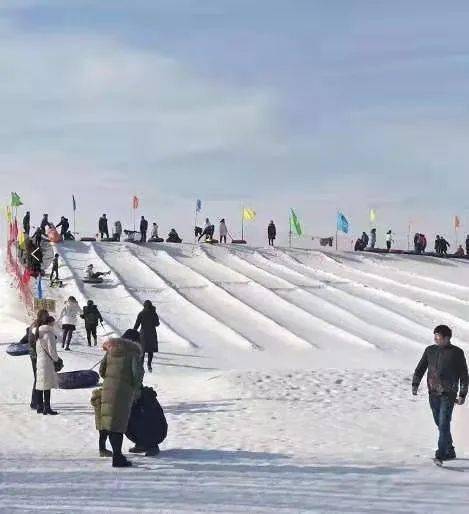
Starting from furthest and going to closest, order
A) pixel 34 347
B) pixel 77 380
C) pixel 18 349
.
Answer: pixel 18 349, pixel 77 380, pixel 34 347

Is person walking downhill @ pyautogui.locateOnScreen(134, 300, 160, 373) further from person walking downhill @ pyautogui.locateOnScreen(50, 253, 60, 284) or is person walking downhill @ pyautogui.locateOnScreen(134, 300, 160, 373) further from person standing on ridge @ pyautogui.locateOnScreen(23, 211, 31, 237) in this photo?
person standing on ridge @ pyautogui.locateOnScreen(23, 211, 31, 237)

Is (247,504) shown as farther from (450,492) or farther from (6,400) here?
(6,400)

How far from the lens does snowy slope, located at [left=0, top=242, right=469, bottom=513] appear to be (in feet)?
26.2

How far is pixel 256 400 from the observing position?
50.1 ft

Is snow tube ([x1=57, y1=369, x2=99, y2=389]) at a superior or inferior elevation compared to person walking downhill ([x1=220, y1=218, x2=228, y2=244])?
inferior

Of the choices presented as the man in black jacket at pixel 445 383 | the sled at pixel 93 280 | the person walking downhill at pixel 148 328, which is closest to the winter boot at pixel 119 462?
the man in black jacket at pixel 445 383

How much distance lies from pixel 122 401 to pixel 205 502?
6.82 feet

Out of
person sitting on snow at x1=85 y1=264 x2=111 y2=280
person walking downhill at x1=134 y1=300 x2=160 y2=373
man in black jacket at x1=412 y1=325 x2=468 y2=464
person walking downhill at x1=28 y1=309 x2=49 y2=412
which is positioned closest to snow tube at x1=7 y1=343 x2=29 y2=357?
person walking downhill at x1=134 y1=300 x2=160 y2=373

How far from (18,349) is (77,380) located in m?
4.09

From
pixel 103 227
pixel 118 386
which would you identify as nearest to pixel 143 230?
pixel 103 227

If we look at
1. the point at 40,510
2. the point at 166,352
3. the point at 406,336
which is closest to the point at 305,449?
the point at 40,510

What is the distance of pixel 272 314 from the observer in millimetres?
31172

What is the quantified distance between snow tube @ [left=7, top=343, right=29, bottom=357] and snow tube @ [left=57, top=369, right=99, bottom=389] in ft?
12.4

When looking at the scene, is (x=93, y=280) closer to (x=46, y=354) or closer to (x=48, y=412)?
(x=48, y=412)
